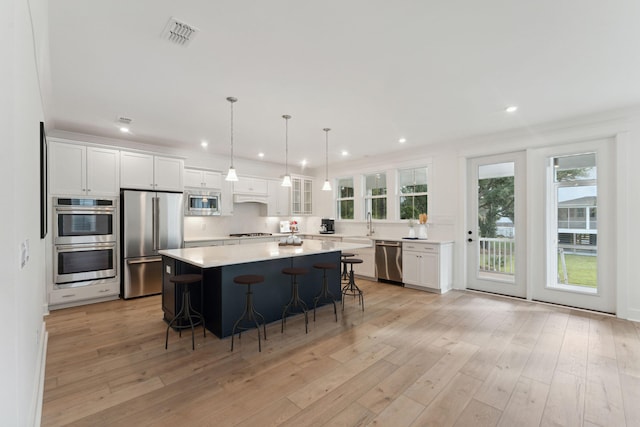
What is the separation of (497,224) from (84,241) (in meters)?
6.60

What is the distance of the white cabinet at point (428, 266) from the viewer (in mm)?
5027

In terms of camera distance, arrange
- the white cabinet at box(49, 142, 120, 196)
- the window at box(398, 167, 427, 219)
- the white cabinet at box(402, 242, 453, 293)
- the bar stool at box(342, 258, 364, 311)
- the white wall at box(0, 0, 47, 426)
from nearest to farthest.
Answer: the white wall at box(0, 0, 47, 426) < the white cabinet at box(49, 142, 120, 196) < the bar stool at box(342, 258, 364, 311) < the white cabinet at box(402, 242, 453, 293) < the window at box(398, 167, 427, 219)

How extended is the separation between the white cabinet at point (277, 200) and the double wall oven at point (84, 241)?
3150 millimetres

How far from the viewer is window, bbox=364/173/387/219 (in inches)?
259

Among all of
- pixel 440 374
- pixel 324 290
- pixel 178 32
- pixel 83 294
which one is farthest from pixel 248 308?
pixel 83 294

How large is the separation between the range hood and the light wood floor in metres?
3.12

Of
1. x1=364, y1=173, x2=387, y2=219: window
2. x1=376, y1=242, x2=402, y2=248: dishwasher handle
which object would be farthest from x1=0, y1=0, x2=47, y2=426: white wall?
x1=364, y1=173, x2=387, y2=219: window

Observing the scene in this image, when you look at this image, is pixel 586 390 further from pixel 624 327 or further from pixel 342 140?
pixel 342 140

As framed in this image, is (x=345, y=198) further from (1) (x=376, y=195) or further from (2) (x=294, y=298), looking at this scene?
(2) (x=294, y=298)

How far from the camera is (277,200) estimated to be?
282 inches

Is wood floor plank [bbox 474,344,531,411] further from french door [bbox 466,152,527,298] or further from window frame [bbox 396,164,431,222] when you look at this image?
window frame [bbox 396,164,431,222]

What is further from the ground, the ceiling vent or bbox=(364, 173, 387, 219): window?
the ceiling vent

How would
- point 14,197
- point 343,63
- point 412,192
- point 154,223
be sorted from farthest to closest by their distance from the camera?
point 412,192 → point 154,223 → point 343,63 → point 14,197

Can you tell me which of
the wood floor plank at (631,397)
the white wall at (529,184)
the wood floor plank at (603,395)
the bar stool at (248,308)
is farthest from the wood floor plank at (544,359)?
the bar stool at (248,308)
